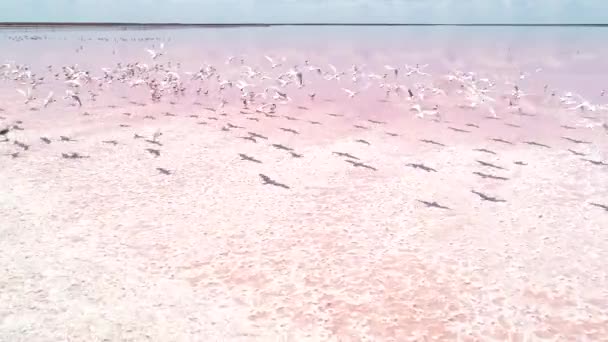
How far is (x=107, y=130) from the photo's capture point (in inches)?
671

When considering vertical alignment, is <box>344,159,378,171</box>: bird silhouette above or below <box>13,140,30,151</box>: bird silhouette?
above

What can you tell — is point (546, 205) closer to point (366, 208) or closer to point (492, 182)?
point (492, 182)

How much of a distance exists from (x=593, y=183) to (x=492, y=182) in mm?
2109

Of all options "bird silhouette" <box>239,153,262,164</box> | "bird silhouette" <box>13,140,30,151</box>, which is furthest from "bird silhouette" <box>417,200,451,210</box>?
"bird silhouette" <box>13,140,30,151</box>

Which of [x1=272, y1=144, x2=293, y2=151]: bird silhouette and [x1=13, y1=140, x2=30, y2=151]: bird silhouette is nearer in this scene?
[x1=13, y1=140, x2=30, y2=151]: bird silhouette

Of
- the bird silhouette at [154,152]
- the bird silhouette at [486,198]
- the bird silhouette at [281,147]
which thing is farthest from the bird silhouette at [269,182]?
the bird silhouette at [486,198]

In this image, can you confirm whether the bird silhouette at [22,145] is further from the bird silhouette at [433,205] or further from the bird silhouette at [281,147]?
the bird silhouette at [433,205]

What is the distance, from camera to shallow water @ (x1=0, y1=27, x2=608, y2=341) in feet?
24.0

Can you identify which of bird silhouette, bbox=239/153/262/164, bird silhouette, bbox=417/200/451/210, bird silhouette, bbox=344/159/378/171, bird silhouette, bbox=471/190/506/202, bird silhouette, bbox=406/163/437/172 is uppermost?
bird silhouette, bbox=471/190/506/202

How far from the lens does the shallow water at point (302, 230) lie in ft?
24.0

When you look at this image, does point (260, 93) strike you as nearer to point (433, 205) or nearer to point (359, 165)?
point (359, 165)

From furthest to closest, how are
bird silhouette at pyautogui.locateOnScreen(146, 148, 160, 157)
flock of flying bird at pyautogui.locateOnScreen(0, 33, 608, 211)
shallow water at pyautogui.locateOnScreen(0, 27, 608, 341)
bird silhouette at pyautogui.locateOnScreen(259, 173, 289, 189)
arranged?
flock of flying bird at pyautogui.locateOnScreen(0, 33, 608, 211)
bird silhouette at pyautogui.locateOnScreen(146, 148, 160, 157)
bird silhouette at pyautogui.locateOnScreen(259, 173, 289, 189)
shallow water at pyautogui.locateOnScreen(0, 27, 608, 341)

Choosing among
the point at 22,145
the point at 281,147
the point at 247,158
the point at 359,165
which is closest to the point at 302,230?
the point at 359,165

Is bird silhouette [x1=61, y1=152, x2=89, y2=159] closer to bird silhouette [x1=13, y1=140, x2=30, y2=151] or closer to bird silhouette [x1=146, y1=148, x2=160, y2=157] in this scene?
bird silhouette [x1=13, y1=140, x2=30, y2=151]
